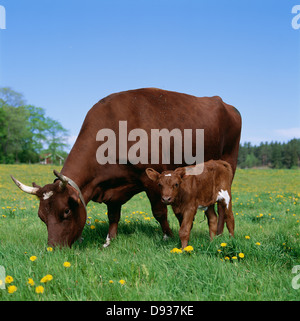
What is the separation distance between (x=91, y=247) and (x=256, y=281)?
2891mm

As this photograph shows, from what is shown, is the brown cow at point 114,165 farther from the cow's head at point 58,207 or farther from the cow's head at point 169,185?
the cow's head at point 169,185

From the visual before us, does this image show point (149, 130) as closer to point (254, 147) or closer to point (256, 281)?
point (256, 281)

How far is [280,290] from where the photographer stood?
10.1ft

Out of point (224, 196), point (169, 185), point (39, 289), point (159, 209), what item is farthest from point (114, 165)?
point (39, 289)

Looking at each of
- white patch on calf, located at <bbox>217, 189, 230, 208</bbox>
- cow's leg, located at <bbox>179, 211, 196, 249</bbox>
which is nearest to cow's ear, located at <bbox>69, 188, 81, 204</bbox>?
cow's leg, located at <bbox>179, 211, 196, 249</bbox>

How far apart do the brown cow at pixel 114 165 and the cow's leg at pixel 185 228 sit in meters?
0.98

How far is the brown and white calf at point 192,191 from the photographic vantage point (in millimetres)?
4262

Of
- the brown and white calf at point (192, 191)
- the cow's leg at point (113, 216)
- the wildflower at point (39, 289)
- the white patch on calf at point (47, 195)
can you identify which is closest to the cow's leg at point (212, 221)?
the brown and white calf at point (192, 191)

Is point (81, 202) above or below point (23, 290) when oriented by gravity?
above

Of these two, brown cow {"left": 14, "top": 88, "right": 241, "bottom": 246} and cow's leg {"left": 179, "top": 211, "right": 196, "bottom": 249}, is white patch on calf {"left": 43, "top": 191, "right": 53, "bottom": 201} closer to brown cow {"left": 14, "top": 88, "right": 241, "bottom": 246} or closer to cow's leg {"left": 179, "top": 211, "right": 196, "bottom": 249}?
brown cow {"left": 14, "top": 88, "right": 241, "bottom": 246}

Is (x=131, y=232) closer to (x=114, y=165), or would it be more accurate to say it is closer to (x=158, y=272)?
(x=114, y=165)

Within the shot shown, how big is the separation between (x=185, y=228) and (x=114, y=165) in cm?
170

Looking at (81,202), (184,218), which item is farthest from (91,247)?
(184,218)

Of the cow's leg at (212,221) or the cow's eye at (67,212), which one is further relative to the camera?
the cow's leg at (212,221)
